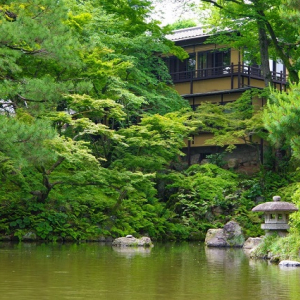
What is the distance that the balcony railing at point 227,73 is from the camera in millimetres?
37625

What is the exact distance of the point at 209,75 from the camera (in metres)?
39.7

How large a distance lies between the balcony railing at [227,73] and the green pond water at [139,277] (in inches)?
799

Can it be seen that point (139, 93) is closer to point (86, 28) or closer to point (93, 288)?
point (86, 28)

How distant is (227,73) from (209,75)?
1812mm

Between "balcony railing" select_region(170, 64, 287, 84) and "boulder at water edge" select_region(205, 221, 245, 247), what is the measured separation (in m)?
14.0

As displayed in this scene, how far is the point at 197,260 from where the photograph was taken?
17.7m

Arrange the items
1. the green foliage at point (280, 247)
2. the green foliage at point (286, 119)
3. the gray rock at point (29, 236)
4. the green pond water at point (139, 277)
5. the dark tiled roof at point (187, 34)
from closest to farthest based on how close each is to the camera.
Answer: the green pond water at point (139, 277)
the green foliage at point (286, 119)
the green foliage at point (280, 247)
the gray rock at point (29, 236)
the dark tiled roof at point (187, 34)

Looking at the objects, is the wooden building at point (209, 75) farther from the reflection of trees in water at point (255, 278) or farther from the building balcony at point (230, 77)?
the reflection of trees in water at point (255, 278)

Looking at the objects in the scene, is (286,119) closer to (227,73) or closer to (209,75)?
(227,73)

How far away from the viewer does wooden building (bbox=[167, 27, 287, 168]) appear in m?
37.4

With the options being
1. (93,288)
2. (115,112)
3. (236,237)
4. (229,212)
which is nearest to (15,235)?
(115,112)

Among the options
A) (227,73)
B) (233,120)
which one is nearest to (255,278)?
(233,120)

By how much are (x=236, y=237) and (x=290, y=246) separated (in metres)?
7.70

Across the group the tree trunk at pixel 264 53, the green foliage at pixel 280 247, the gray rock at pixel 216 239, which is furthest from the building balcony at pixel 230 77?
the green foliage at pixel 280 247
